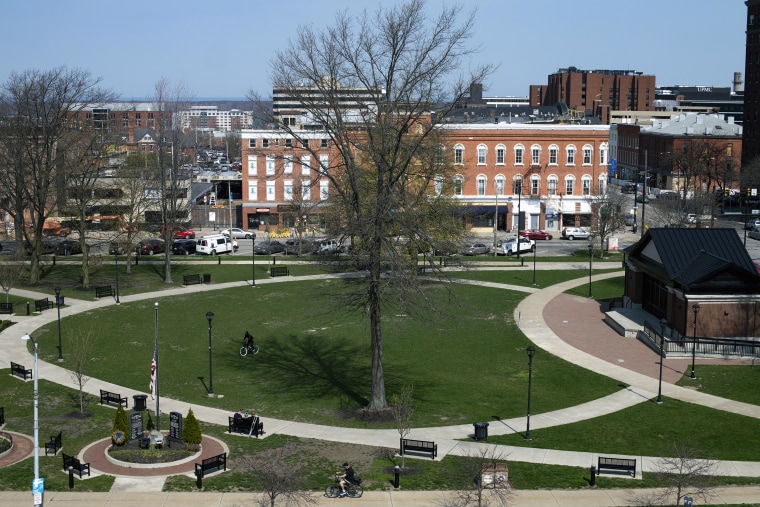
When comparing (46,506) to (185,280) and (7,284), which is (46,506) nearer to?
(7,284)

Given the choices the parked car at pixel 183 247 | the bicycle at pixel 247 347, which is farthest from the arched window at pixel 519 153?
the bicycle at pixel 247 347

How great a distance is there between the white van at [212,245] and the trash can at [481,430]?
164ft

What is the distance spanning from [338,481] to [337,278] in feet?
118

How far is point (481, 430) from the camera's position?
3070cm

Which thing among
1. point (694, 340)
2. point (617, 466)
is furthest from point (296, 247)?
point (617, 466)

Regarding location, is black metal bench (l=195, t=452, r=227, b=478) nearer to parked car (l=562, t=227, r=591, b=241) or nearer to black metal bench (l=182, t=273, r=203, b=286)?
black metal bench (l=182, t=273, r=203, b=286)

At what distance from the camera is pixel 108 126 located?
72.4 metres

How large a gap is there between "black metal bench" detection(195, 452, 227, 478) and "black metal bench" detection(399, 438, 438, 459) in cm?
558

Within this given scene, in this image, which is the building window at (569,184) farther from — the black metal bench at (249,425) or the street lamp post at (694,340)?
the black metal bench at (249,425)

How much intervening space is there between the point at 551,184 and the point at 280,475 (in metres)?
70.5

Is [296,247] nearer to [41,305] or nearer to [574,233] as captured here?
[41,305]

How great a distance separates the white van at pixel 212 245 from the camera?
77.0 m

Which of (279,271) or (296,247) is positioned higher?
(296,247)

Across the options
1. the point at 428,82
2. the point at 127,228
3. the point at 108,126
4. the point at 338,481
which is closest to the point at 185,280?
the point at 127,228
